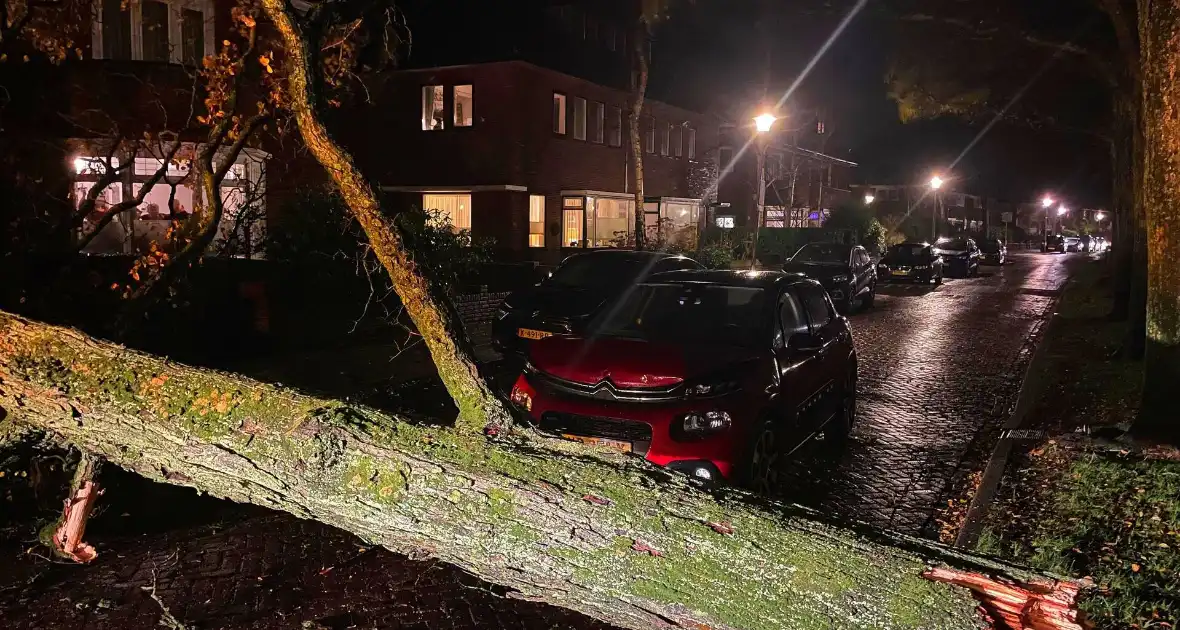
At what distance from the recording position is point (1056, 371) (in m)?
11.5

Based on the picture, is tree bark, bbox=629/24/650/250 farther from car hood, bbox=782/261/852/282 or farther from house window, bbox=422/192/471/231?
car hood, bbox=782/261/852/282

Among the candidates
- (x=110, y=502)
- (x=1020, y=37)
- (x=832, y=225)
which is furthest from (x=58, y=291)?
(x=832, y=225)

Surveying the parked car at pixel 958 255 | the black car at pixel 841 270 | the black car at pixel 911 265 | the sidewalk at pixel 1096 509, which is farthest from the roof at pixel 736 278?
the parked car at pixel 958 255

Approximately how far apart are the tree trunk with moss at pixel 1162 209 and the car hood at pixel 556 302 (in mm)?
6020

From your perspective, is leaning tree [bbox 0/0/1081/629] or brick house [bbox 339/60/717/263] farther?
brick house [bbox 339/60/717/263]

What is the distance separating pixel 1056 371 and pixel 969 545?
7.57m

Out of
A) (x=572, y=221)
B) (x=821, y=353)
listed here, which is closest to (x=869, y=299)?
(x=572, y=221)

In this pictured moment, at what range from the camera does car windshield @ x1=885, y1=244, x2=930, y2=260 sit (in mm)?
29203

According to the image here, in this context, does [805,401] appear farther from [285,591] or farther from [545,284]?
[545,284]

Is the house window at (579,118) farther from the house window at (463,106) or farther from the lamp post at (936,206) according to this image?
the lamp post at (936,206)

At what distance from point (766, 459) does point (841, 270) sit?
568 inches

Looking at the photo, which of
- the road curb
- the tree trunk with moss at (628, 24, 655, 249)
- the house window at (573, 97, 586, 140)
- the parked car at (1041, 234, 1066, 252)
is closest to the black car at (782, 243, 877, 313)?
the tree trunk with moss at (628, 24, 655, 249)

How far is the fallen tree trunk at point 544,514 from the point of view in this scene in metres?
2.39

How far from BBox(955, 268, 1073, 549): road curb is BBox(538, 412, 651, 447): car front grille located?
203 cm
